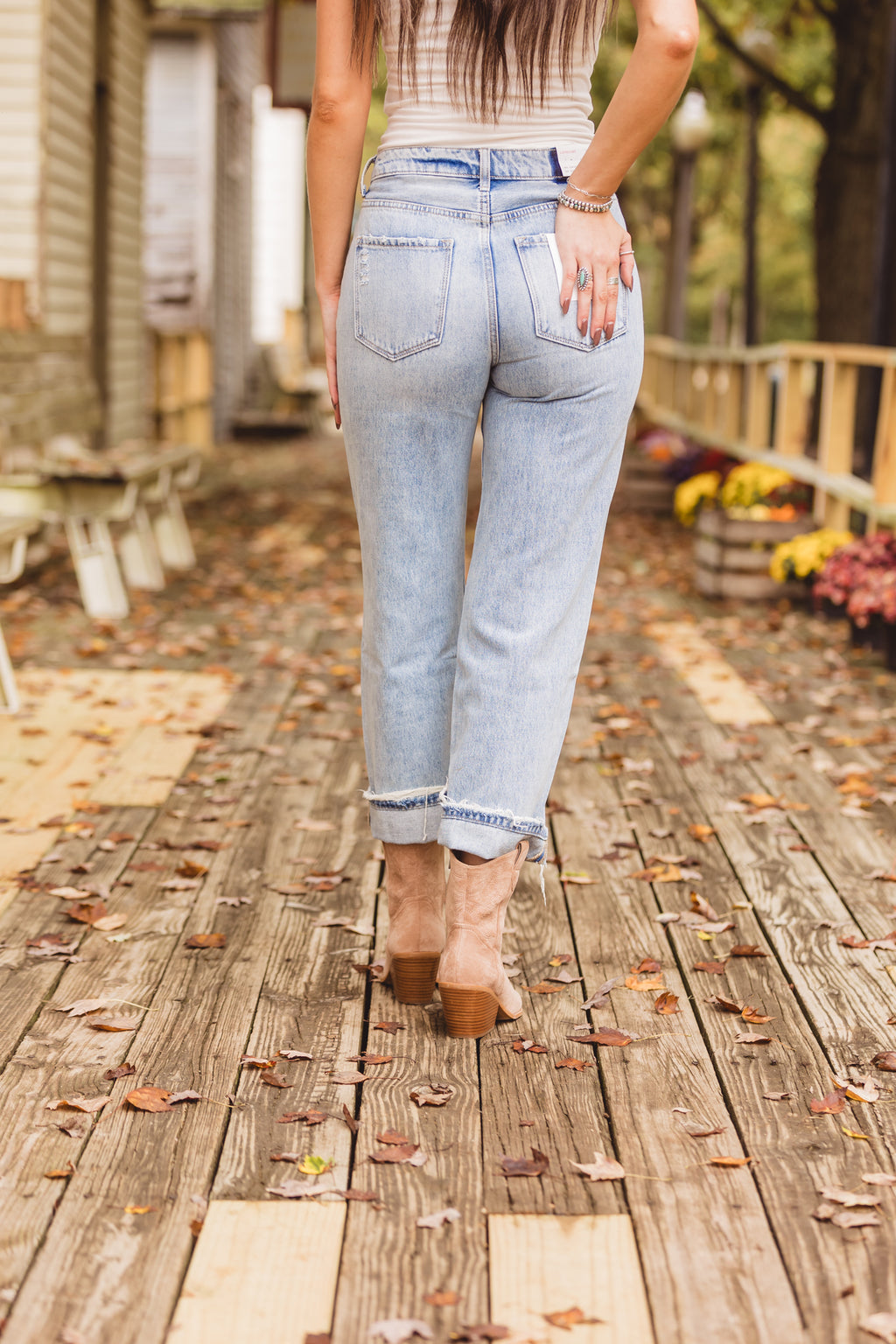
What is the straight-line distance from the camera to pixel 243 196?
66.5ft

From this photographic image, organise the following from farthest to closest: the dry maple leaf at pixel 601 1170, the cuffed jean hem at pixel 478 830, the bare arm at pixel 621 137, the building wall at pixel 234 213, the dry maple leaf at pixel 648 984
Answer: the building wall at pixel 234 213, the dry maple leaf at pixel 648 984, the cuffed jean hem at pixel 478 830, the bare arm at pixel 621 137, the dry maple leaf at pixel 601 1170

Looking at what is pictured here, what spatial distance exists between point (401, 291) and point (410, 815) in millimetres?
882

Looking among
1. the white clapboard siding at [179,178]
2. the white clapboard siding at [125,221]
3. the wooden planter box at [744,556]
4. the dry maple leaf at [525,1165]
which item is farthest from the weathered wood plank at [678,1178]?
the white clapboard siding at [179,178]

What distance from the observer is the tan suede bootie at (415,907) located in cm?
278

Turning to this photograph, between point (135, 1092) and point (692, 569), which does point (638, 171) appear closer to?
point (692, 569)

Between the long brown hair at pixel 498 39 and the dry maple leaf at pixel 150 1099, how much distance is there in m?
1.60

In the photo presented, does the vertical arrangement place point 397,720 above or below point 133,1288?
above

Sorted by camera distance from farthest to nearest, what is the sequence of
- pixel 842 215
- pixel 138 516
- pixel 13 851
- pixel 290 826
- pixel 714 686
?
1. pixel 842 215
2. pixel 138 516
3. pixel 714 686
4. pixel 290 826
5. pixel 13 851

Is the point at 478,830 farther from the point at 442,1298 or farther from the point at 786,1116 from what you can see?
the point at 442,1298

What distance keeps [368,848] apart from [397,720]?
3.83 ft

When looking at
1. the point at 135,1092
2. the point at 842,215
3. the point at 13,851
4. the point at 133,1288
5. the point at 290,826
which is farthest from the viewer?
the point at 842,215

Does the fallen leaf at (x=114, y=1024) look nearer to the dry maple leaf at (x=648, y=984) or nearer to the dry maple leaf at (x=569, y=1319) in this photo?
the dry maple leaf at (x=648, y=984)

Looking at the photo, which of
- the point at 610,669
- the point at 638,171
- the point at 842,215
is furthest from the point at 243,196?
the point at 610,669

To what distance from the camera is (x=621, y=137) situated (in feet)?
7.83
